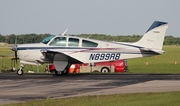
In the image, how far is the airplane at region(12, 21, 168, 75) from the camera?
78.3 ft

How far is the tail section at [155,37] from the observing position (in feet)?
79.3

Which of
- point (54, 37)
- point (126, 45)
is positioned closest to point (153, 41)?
point (126, 45)

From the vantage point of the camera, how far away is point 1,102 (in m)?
12.7

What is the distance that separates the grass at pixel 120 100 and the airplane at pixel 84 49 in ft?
33.8

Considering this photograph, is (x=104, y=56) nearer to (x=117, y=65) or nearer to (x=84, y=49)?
(x=84, y=49)

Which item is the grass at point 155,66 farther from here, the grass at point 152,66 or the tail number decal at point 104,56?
the tail number decal at point 104,56

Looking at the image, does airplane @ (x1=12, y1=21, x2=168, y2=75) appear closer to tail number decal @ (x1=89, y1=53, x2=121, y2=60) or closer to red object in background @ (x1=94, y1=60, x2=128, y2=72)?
tail number decal @ (x1=89, y1=53, x2=121, y2=60)

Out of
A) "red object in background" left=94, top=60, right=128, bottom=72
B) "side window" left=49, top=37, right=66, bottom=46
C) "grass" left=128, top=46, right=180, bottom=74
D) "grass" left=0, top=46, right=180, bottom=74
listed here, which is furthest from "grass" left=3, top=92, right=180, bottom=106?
"red object in background" left=94, top=60, right=128, bottom=72

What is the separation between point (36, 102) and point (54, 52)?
10857mm

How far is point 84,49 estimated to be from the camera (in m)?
23.9

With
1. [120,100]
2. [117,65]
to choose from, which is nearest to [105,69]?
[117,65]

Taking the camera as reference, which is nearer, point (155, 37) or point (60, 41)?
point (60, 41)

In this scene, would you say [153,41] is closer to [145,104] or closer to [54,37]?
[54,37]

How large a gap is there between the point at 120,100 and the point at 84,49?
11451 millimetres
